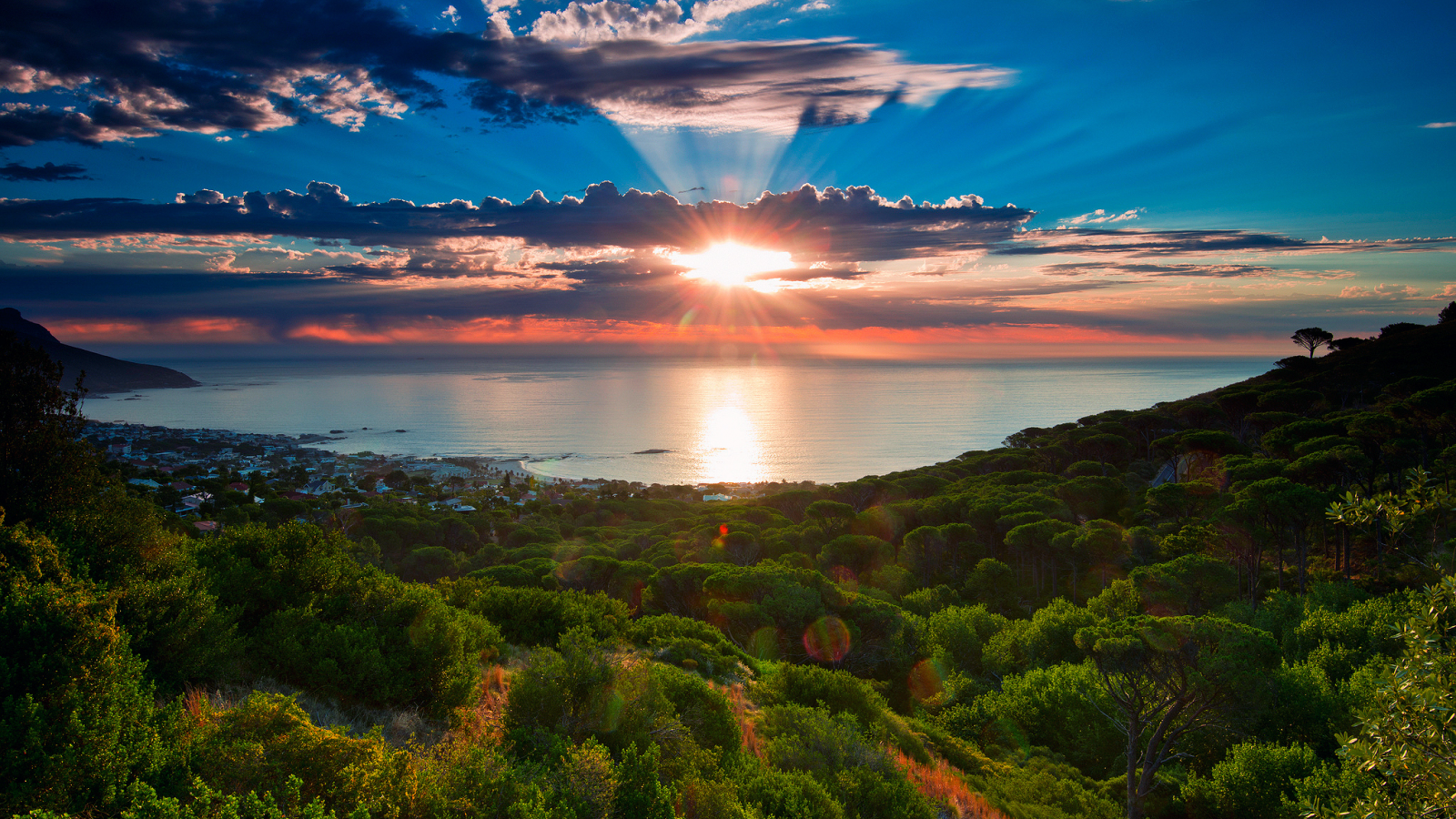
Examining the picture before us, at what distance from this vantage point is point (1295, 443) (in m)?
27.5

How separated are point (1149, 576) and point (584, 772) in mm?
19710

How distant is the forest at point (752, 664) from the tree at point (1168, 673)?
0.20 feet

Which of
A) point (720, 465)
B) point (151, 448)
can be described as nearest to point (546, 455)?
point (720, 465)

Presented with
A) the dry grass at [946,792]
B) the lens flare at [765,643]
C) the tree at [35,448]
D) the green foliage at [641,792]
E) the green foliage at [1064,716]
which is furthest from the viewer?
the lens flare at [765,643]

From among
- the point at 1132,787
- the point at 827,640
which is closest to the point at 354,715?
the point at 1132,787

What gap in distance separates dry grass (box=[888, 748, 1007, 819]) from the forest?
0.31 feet

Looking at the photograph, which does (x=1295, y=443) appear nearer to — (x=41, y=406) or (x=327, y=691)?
(x=327, y=691)

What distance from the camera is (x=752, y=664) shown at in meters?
15.4

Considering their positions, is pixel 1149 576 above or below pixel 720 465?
above

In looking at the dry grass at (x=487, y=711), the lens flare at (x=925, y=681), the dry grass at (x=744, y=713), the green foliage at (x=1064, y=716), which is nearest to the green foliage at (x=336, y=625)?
the dry grass at (x=487, y=711)

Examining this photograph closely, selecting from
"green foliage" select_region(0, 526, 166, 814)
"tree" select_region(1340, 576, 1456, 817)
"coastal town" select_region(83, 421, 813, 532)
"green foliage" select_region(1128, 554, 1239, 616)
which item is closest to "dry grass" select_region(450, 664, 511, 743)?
"green foliage" select_region(0, 526, 166, 814)

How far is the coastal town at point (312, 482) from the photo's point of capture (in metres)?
35.0

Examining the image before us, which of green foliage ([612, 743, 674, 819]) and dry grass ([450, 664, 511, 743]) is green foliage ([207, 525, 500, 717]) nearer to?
dry grass ([450, 664, 511, 743])

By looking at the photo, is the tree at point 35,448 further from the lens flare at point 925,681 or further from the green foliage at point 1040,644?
the green foliage at point 1040,644
